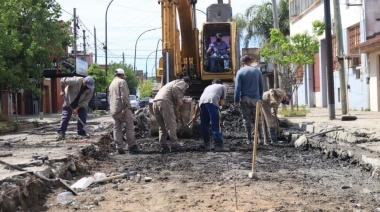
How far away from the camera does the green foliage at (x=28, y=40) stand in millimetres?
20000

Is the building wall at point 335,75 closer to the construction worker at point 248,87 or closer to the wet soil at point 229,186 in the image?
the construction worker at point 248,87

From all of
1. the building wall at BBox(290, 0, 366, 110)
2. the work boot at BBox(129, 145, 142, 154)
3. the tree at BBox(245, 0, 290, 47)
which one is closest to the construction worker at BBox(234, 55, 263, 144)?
the work boot at BBox(129, 145, 142, 154)

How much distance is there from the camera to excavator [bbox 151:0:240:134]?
14562 millimetres

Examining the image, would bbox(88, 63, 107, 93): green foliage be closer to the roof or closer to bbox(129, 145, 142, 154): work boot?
the roof

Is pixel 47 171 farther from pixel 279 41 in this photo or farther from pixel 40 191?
pixel 279 41

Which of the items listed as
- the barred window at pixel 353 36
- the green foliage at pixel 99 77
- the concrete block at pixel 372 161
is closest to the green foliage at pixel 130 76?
the green foliage at pixel 99 77

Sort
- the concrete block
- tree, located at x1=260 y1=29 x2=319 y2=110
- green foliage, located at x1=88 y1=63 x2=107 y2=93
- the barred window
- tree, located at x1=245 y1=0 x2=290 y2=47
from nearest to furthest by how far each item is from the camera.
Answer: the concrete block < tree, located at x1=260 y1=29 x2=319 y2=110 < the barred window < tree, located at x1=245 y1=0 x2=290 y2=47 < green foliage, located at x1=88 y1=63 x2=107 y2=93

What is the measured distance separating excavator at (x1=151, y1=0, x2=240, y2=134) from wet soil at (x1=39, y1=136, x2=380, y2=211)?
509cm

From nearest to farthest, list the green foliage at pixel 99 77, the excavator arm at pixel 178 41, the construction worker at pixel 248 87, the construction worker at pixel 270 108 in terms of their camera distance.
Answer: the construction worker at pixel 248 87 < the construction worker at pixel 270 108 < the excavator arm at pixel 178 41 < the green foliage at pixel 99 77

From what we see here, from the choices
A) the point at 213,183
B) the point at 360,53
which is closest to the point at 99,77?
the point at 360,53

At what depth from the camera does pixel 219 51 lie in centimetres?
1638

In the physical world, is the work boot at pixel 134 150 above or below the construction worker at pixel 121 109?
below

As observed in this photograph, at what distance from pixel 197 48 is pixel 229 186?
34.5 ft

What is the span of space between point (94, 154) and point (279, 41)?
1467 centimetres
